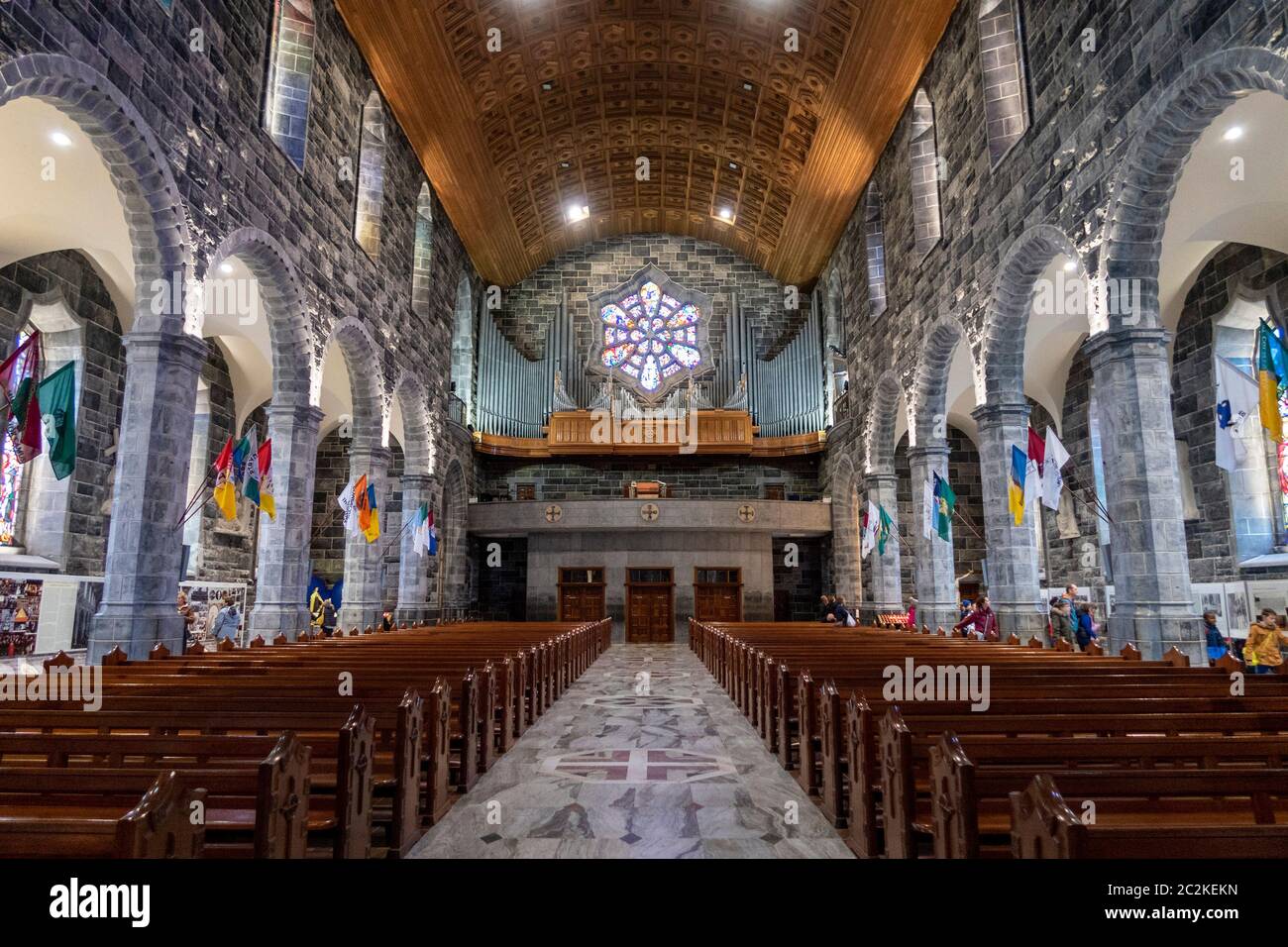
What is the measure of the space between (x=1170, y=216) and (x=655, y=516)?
41.3ft

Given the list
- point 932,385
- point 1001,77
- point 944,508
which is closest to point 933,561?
point 944,508

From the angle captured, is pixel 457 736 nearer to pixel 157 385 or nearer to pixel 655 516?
pixel 157 385

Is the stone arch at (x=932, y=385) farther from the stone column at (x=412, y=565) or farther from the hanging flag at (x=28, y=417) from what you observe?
the hanging flag at (x=28, y=417)

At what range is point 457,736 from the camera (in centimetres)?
480

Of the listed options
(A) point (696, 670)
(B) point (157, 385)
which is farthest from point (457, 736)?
(A) point (696, 670)

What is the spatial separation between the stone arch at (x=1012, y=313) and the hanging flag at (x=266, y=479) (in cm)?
1019

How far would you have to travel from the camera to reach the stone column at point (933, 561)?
13.2m

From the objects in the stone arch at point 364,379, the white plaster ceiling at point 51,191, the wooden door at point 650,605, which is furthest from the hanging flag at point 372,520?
the wooden door at point 650,605

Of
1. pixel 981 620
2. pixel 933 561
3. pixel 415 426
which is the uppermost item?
pixel 415 426

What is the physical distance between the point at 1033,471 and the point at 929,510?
3202mm

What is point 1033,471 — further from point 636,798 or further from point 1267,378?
point 636,798

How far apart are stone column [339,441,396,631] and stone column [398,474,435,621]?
7.95ft

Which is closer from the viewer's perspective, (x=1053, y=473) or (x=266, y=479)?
(x=1053, y=473)

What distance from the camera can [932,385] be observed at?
13.1m
